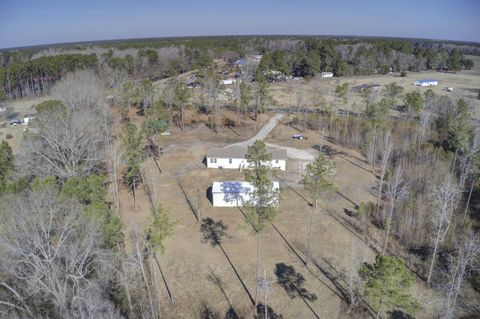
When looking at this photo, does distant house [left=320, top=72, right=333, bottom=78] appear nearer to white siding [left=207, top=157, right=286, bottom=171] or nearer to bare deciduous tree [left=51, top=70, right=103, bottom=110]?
white siding [left=207, top=157, right=286, bottom=171]

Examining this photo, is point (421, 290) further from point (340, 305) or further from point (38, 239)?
point (38, 239)

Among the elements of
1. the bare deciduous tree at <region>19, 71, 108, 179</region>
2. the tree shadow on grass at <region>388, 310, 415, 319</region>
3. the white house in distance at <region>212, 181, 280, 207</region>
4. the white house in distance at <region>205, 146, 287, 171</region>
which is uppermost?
the bare deciduous tree at <region>19, 71, 108, 179</region>

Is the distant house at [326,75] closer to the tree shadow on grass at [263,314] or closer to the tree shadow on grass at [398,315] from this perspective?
the tree shadow on grass at [398,315]

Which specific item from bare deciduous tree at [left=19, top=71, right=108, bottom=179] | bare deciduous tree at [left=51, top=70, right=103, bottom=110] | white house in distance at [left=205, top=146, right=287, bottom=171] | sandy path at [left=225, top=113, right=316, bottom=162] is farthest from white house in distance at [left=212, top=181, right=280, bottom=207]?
bare deciduous tree at [left=51, top=70, right=103, bottom=110]

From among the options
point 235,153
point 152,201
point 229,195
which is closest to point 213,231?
point 229,195

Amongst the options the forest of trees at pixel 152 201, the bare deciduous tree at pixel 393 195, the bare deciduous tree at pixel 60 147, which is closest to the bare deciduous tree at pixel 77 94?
the forest of trees at pixel 152 201

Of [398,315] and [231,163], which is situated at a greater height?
[231,163]

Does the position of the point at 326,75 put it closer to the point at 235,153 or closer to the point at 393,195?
the point at 235,153

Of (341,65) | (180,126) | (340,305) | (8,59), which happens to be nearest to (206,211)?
(340,305)
